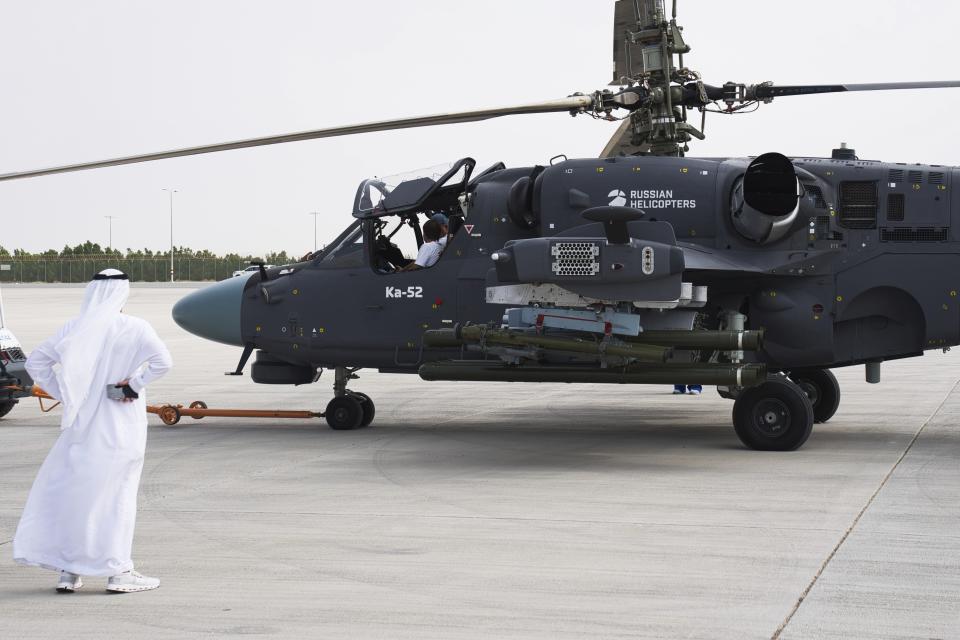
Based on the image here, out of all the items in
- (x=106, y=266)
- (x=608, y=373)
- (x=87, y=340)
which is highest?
(x=87, y=340)

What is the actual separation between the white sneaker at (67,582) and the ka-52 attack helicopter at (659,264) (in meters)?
5.45

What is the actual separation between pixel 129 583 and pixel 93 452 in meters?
0.73

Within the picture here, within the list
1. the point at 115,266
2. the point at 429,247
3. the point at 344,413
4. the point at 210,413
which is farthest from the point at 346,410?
the point at 115,266

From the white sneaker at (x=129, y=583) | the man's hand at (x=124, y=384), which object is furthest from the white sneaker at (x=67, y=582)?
the man's hand at (x=124, y=384)

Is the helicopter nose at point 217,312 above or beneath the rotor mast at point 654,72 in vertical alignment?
beneath

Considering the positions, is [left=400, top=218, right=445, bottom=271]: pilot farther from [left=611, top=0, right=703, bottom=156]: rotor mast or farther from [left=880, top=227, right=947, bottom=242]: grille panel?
[left=880, top=227, right=947, bottom=242]: grille panel

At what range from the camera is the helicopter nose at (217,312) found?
531 inches

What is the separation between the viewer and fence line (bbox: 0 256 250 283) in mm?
87625

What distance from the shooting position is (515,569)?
6.79m

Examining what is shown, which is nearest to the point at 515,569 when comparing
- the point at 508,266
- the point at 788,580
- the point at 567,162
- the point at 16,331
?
the point at 788,580

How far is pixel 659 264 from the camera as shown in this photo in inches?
420

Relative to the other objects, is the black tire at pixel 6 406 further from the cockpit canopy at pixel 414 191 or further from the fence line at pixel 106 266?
the fence line at pixel 106 266

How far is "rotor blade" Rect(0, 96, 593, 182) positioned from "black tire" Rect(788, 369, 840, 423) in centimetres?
472

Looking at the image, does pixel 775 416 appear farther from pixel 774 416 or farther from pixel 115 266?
pixel 115 266
